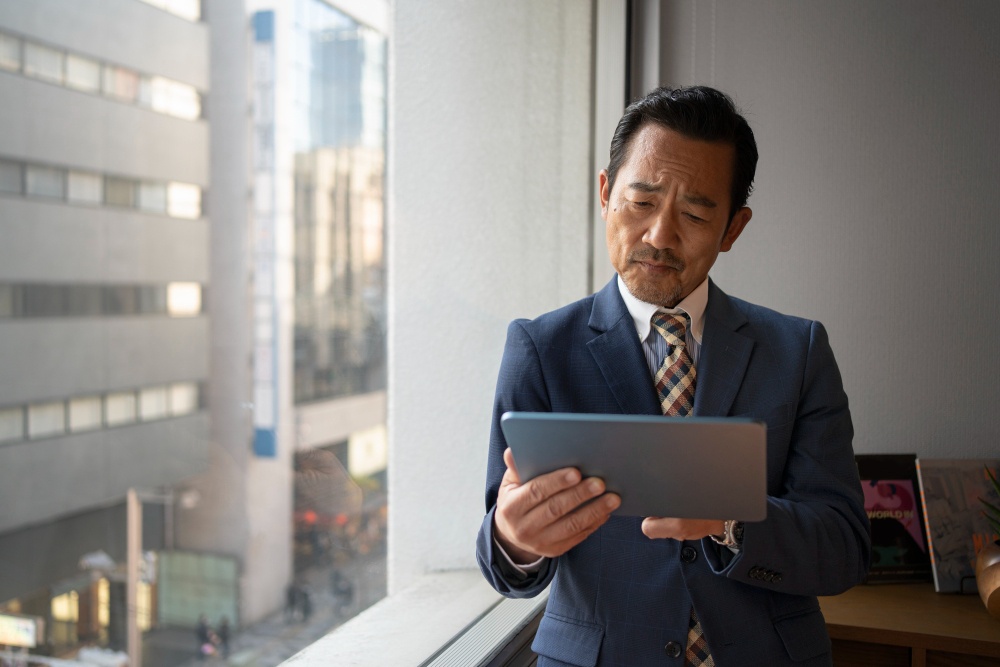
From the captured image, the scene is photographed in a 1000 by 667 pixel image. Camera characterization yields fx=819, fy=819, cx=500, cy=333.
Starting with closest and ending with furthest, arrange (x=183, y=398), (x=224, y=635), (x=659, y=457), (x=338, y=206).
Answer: (x=659, y=457)
(x=183, y=398)
(x=224, y=635)
(x=338, y=206)

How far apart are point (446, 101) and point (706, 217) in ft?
4.22

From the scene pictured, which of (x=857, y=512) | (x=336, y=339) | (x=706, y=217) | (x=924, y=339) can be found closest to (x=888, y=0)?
(x=924, y=339)

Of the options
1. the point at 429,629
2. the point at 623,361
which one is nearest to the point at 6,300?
the point at 623,361

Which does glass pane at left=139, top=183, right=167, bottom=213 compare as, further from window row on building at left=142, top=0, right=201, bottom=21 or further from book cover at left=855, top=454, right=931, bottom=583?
book cover at left=855, top=454, right=931, bottom=583

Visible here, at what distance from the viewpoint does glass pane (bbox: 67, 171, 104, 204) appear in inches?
46.7

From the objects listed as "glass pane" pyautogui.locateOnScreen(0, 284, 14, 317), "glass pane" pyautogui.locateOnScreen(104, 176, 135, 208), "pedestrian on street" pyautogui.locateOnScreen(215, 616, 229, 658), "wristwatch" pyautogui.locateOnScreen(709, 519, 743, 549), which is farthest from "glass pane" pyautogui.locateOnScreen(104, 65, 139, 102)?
"wristwatch" pyautogui.locateOnScreen(709, 519, 743, 549)

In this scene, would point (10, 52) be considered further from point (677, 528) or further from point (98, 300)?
point (677, 528)

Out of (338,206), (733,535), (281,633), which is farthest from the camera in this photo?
(338,206)

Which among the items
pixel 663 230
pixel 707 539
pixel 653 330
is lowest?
pixel 707 539

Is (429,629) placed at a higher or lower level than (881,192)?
lower

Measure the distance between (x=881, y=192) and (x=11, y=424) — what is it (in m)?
2.08

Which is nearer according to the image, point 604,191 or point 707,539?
point 707,539

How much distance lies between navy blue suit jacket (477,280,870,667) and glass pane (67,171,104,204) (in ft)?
2.21

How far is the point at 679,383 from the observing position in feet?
4.14
